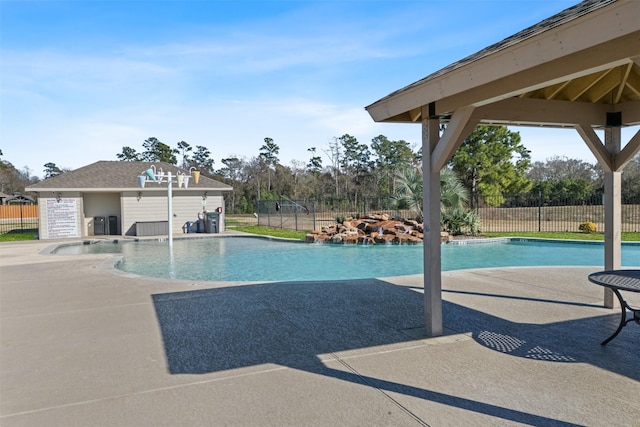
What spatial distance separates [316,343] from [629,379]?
2438mm

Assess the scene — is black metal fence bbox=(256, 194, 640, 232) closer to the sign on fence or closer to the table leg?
the sign on fence

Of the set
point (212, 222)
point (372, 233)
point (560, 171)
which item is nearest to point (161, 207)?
point (212, 222)

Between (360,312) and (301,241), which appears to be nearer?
(360,312)

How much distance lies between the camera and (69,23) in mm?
10461

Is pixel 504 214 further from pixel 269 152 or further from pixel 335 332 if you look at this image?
pixel 269 152

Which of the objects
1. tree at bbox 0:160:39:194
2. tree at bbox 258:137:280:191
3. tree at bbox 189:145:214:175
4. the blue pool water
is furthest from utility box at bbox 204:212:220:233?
tree at bbox 0:160:39:194

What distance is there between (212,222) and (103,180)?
5.18 m

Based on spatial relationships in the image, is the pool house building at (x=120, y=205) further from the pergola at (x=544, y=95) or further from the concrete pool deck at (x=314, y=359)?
the pergola at (x=544, y=95)

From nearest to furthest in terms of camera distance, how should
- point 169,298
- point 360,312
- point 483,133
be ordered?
point 360,312, point 169,298, point 483,133

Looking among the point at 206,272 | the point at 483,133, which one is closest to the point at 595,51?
the point at 206,272

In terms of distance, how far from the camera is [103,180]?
61.6 ft

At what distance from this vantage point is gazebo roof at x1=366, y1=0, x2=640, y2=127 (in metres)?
2.44

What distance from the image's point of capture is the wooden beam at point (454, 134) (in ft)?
12.2

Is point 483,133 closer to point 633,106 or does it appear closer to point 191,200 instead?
point 191,200
